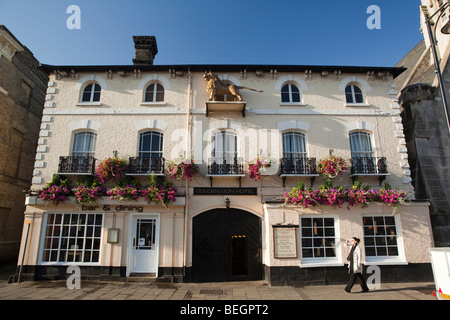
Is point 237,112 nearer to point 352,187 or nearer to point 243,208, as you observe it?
point 243,208

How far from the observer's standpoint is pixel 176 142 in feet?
36.5

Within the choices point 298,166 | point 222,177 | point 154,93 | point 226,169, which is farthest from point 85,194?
point 298,166

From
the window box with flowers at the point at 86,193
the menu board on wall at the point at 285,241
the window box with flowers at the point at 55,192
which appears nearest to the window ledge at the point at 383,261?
the menu board on wall at the point at 285,241

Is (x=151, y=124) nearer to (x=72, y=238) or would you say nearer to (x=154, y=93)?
(x=154, y=93)

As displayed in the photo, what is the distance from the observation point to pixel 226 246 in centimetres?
1028

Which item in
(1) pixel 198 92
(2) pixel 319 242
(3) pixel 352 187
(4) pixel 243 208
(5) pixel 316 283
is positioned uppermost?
(1) pixel 198 92

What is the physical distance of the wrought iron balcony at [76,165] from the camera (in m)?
10.5

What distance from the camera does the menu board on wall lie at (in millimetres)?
9562

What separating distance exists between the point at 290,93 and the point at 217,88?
138 inches

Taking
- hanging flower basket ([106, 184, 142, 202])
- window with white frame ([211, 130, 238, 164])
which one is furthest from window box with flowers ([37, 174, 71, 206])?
window with white frame ([211, 130, 238, 164])

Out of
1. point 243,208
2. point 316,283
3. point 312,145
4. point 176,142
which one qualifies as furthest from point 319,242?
point 176,142

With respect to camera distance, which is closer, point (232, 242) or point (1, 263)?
point (232, 242)

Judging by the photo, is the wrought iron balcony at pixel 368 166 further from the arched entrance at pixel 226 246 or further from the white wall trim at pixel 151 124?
the white wall trim at pixel 151 124

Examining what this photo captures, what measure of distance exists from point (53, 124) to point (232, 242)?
947 centimetres
